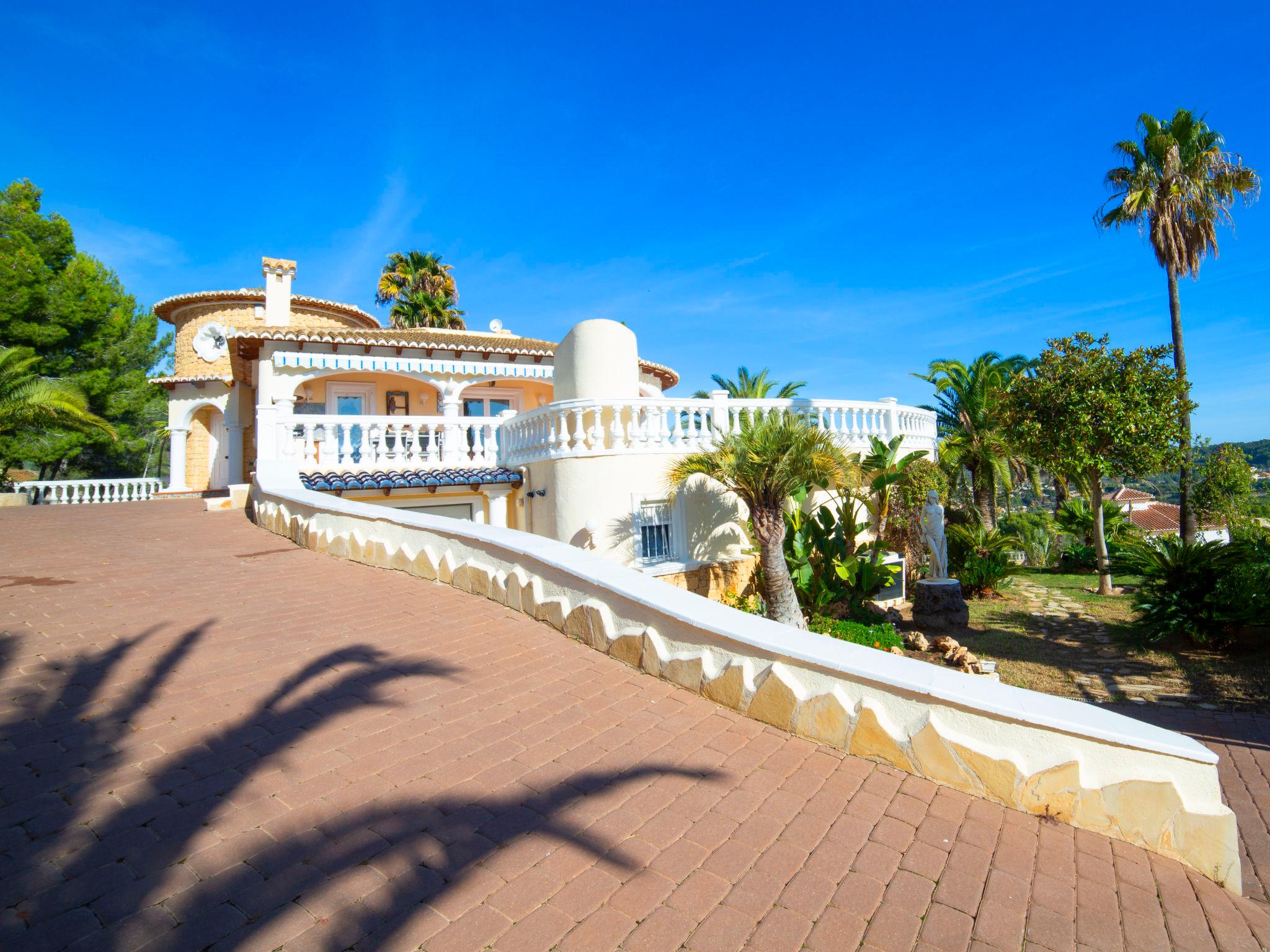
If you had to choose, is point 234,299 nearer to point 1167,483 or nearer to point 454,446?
point 454,446

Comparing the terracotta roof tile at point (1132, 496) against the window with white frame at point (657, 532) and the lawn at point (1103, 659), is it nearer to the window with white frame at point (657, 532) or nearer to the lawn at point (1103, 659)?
the lawn at point (1103, 659)

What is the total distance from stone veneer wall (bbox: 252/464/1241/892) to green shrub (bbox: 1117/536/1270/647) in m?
8.51

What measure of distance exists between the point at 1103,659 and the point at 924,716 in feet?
28.8

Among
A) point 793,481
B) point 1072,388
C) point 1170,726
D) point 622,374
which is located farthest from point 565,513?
point 1072,388

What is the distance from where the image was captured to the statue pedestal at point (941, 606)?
1238cm

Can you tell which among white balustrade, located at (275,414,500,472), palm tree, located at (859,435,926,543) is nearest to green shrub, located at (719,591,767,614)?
palm tree, located at (859,435,926,543)

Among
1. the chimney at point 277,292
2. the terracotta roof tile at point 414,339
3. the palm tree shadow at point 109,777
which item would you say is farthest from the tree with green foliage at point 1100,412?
the chimney at point 277,292

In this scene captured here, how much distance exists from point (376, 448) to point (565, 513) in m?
4.82

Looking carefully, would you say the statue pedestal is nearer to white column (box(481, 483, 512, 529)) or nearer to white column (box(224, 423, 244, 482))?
white column (box(481, 483, 512, 529))

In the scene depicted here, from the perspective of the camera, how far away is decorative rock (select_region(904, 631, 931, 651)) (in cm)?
1046

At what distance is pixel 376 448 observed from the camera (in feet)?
43.8

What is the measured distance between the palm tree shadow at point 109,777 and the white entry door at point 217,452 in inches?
766

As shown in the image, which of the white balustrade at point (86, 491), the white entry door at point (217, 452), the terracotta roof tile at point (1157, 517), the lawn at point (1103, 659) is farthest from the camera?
the terracotta roof tile at point (1157, 517)

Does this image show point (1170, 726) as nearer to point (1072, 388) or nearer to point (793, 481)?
point (793, 481)
